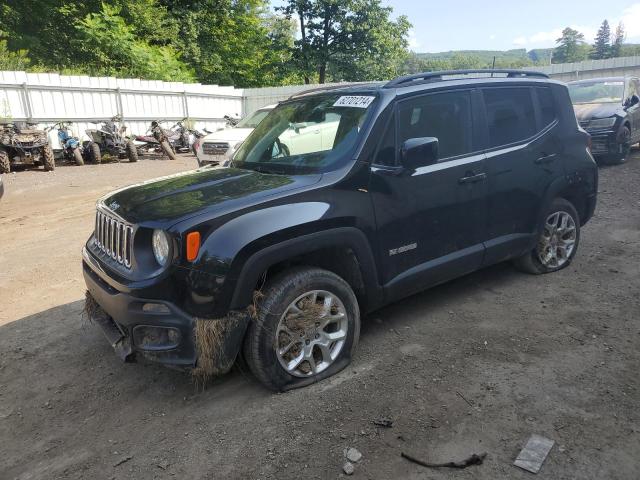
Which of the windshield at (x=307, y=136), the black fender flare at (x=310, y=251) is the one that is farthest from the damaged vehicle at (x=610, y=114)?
the black fender flare at (x=310, y=251)

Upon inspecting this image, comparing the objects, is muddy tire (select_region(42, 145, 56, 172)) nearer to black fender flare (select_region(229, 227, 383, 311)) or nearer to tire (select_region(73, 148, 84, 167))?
tire (select_region(73, 148, 84, 167))

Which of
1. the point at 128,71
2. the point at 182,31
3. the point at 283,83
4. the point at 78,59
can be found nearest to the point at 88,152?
the point at 128,71

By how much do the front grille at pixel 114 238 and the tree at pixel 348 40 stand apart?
2766cm

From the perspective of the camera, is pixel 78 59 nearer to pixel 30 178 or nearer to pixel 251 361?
pixel 30 178

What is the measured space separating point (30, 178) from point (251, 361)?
1100 cm

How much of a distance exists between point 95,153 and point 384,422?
13.5 m

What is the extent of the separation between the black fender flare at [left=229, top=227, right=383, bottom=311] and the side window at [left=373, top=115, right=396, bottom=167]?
22.0 inches

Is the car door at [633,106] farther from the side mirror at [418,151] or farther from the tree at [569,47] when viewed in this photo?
the tree at [569,47]

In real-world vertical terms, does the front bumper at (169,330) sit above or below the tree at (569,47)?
below

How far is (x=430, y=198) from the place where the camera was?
12.1ft

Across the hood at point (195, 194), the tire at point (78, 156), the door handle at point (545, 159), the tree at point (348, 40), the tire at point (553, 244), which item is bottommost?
the tire at point (553, 244)

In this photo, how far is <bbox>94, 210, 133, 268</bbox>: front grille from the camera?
9.98ft

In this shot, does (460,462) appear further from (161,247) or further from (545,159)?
(545,159)

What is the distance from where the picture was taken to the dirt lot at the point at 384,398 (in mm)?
2586
